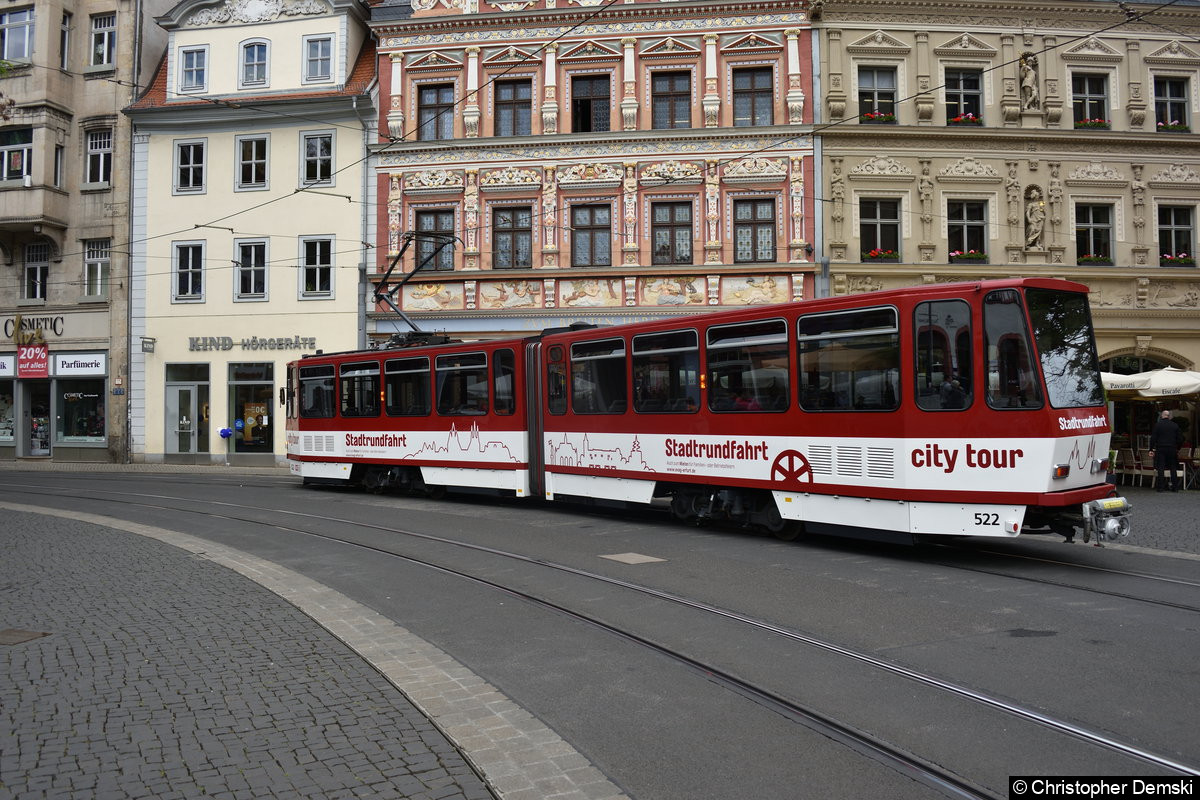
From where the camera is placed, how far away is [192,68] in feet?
97.5

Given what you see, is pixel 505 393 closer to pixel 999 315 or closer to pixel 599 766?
pixel 999 315

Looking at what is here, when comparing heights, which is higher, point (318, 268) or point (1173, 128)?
point (1173, 128)

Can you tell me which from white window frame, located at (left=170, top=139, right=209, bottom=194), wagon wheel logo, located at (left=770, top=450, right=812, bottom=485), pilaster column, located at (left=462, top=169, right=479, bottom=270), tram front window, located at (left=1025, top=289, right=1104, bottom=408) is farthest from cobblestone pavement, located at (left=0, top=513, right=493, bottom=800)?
white window frame, located at (left=170, top=139, right=209, bottom=194)

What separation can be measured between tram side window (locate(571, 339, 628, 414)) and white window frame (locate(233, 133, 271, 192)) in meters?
18.5

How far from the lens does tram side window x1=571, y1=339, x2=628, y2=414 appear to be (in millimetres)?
14125

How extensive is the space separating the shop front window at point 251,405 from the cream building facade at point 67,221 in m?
3.95

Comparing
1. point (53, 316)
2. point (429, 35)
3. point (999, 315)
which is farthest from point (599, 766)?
point (53, 316)

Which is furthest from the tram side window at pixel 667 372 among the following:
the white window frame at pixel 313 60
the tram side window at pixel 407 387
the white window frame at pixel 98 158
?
the white window frame at pixel 98 158

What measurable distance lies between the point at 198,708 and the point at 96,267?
1186 inches

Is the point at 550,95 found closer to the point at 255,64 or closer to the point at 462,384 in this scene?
the point at 255,64

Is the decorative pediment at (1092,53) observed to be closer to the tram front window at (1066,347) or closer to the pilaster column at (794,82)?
the pilaster column at (794,82)

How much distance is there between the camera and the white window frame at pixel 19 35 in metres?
30.8

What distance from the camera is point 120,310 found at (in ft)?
98.6

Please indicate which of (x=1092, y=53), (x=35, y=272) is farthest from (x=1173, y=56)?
(x=35, y=272)
